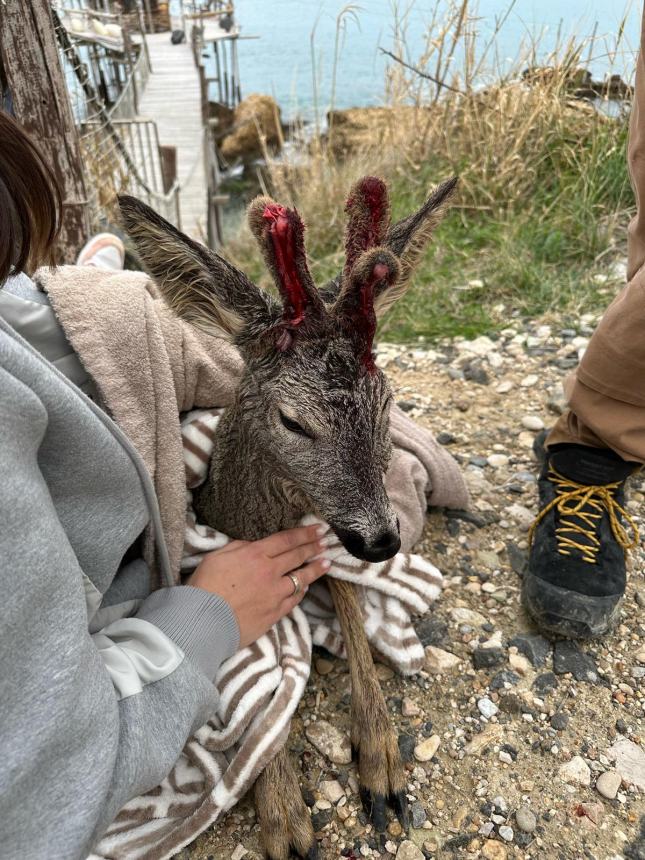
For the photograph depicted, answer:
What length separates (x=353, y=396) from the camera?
174 cm

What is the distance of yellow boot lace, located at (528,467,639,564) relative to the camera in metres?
2.53

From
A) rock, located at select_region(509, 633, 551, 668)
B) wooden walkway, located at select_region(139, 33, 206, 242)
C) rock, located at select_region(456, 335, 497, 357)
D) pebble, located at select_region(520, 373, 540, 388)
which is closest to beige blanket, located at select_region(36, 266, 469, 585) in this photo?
rock, located at select_region(509, 633, 551, 668)

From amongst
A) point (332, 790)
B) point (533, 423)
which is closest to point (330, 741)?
point (332, 790)

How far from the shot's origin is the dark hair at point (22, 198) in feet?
4.09

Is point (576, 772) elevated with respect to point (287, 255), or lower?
lower

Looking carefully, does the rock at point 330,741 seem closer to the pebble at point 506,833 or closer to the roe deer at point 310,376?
the roe deer at point 310,376

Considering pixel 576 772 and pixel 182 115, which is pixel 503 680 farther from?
pixel 182 115

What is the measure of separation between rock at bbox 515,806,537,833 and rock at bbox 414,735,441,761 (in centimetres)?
29

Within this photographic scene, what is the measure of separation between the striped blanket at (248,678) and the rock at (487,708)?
0.76 feet

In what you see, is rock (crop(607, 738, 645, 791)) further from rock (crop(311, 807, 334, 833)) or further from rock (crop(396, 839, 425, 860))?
rock (crop(311, 807, 334, 833))

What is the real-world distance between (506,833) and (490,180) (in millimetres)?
5171

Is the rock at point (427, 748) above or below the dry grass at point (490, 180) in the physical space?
below

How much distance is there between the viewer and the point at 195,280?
6.11 feet

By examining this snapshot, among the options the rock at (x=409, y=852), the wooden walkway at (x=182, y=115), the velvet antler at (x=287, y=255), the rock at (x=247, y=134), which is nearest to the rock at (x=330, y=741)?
the rock at (x=409, y=852)
